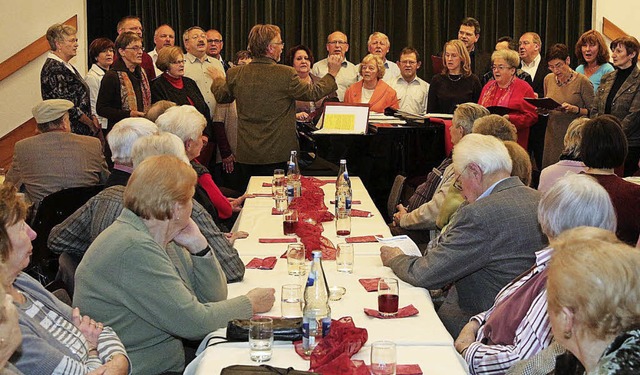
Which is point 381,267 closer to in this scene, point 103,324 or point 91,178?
point 103,324

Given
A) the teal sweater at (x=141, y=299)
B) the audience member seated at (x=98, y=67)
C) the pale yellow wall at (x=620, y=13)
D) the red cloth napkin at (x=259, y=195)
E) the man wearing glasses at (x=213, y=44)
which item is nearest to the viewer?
the teal sweater at (x=141, y=299)

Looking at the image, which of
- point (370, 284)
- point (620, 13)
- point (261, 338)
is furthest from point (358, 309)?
point (620, 13)

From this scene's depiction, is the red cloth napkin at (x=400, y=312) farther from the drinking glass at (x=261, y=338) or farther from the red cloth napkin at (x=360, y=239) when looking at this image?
the red cloth napkin at (x=360, y=239)

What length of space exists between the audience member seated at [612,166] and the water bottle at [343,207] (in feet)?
4.13

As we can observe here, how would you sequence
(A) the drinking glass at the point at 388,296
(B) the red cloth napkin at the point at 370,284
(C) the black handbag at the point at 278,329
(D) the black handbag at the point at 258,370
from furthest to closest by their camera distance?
(B) the red cloth napkin at the point at 370,284
(A) the drinking glass at the point at 388,296
(C) the black handbag at the point at 278,329
(D) the black handbag at the point at 258,370

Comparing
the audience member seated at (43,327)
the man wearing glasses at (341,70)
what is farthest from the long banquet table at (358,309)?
the man wearing glasses at (341,70)

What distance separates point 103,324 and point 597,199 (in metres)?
1.68

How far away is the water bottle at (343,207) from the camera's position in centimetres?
453

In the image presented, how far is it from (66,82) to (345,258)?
4273 mm

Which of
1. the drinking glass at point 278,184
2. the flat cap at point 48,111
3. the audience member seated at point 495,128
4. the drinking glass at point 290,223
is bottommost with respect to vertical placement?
the drinking glass at point 290,223

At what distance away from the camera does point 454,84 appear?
859 centimetres

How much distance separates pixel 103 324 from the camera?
3008 millimetres

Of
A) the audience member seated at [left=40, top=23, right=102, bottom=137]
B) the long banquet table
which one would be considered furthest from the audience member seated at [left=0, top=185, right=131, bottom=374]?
the audience member seated at [left=40, top=23, right=102, bottom=137]

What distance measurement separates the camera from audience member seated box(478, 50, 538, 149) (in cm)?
763
